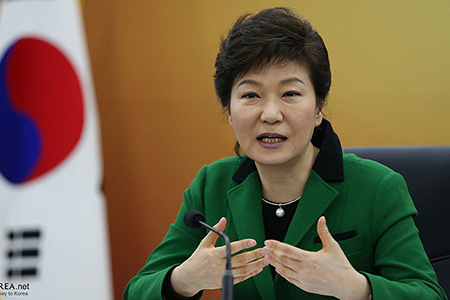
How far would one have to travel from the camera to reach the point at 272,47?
3.63ft

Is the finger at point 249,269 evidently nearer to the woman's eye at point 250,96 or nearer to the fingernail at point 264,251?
the fingernail at point 264,251

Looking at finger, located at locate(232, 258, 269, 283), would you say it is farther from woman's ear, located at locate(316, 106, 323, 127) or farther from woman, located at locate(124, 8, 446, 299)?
woman's ear, located at locate(316, 106, 323, 127)

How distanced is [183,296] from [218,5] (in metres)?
1.47

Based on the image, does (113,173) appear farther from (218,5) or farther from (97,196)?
(218,5)

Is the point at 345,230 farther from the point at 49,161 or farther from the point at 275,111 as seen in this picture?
the point at 49,161

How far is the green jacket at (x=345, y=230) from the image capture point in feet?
3.43

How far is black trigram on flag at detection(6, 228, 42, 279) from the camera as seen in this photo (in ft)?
5.54

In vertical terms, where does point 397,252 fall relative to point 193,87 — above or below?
below

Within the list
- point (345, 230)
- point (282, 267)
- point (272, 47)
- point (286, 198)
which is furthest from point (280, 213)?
point (272, 47)

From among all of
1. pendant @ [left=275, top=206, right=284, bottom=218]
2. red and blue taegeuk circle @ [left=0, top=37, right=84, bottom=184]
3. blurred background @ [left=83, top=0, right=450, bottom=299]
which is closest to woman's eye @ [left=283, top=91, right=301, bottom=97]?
pendant @ [left=275, top=206, right=284, bottom=218]

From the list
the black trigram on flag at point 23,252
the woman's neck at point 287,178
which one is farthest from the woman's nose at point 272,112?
the black trigram on flag at point 23,252

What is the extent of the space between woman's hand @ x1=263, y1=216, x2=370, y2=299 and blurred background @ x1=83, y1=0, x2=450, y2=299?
3.79 ft

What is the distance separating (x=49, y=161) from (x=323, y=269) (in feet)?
4.20

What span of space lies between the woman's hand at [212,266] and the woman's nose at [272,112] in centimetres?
27
